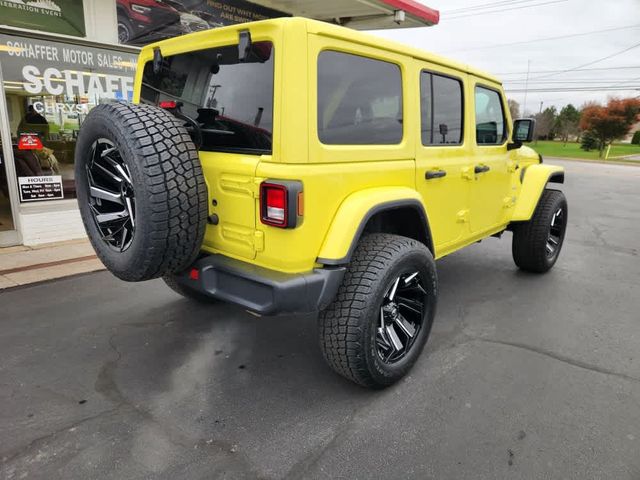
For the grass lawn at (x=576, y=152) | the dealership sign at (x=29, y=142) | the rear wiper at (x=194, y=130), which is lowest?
→ the rear wiper at (x=194, y=130)

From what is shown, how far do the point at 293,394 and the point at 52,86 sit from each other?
5.30 meters

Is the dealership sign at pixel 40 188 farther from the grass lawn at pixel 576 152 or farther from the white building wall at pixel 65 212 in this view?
the grass lawn at pixel 576 152

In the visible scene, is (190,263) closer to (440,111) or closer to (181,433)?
(181,433)

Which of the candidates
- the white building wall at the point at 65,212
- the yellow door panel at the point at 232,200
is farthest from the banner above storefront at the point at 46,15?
the yellow door panel at the point at 232,200

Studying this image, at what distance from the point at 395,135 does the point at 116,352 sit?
7.97ft

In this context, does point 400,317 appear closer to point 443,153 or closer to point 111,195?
point 443,153

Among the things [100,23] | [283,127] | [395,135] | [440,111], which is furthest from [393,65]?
[100,23]

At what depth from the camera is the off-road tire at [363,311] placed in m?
2.48

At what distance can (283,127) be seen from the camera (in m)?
2.24

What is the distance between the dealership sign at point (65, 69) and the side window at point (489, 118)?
497 cm

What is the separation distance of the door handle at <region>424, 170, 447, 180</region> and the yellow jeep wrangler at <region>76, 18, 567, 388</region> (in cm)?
1

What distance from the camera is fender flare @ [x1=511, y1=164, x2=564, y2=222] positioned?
4.51 meters

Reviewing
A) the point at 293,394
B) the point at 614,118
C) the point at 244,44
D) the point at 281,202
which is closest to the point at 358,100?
the point at 244,44

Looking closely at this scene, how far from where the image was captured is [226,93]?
255 centimetres
